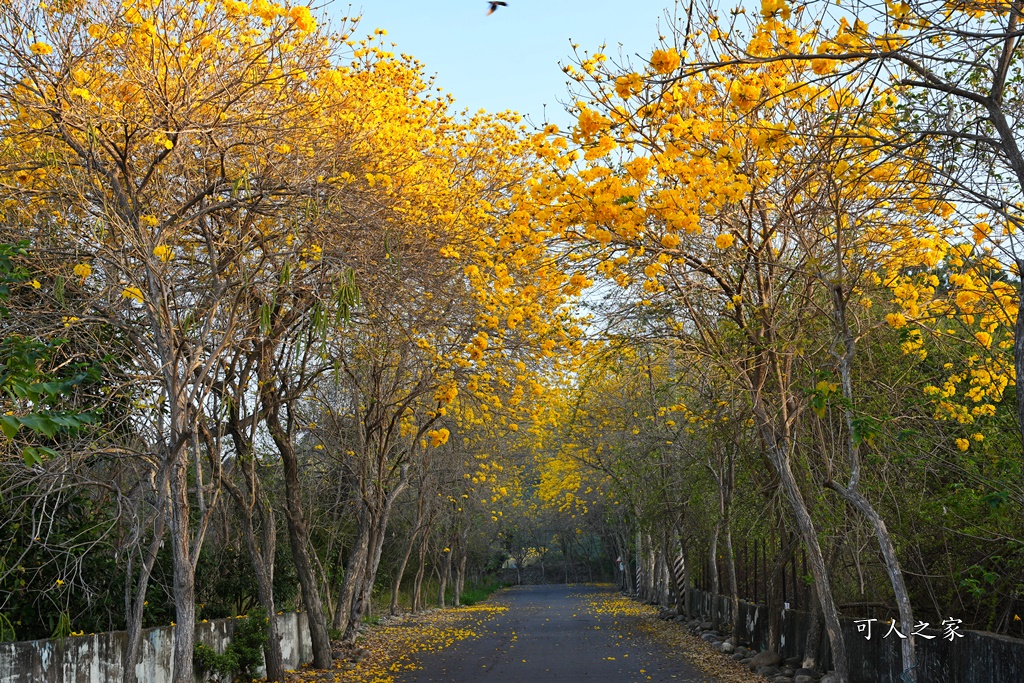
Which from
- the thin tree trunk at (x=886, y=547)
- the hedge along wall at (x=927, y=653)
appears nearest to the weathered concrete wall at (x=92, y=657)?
the thin tree trunk at (x=886, y=547)

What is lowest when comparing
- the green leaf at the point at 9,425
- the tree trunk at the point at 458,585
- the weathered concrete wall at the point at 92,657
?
the tree trunk at the point at 458,585

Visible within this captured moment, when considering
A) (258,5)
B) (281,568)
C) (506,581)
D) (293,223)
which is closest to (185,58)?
(258,5)

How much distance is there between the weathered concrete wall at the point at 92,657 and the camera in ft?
26.0

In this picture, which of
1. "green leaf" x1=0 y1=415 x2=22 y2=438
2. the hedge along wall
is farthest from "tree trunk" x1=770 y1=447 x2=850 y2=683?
"green leaf" x1=0 y1=415 x2=22 y2=438

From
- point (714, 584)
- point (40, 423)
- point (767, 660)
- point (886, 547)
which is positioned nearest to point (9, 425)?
point (40, 423)

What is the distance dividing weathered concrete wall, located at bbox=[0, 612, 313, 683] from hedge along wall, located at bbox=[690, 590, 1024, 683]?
23.0 ft

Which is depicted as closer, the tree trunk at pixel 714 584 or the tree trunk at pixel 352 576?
the tree trunk at pixel 352 576

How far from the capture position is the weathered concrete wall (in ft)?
26.0

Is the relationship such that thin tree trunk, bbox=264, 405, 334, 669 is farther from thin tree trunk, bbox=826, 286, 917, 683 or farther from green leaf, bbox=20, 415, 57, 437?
green leaf, bbox=20, 415, 57, 437

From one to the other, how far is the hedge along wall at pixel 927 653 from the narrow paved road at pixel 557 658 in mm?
1409

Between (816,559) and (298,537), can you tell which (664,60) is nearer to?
(816,559)

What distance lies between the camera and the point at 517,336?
1237 cm

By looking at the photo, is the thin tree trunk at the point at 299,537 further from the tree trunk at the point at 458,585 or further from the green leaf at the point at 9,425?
the tree trunk at the point at 458,585

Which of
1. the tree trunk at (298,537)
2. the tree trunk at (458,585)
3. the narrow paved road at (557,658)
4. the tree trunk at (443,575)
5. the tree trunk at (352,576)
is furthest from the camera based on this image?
the tree trunk at (458,585)
